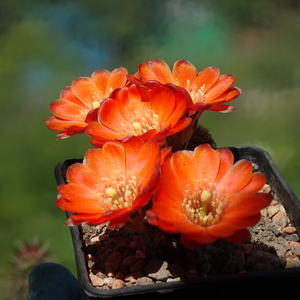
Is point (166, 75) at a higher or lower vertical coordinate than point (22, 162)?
higher

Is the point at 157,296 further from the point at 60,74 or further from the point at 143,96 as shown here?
the point at 60,74

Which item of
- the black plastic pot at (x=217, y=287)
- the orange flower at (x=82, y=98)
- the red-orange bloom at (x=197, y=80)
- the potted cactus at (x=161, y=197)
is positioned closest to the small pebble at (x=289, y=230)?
the potted cactus at (x=161, y=197)

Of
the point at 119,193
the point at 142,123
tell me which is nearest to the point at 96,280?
the point at 119,193

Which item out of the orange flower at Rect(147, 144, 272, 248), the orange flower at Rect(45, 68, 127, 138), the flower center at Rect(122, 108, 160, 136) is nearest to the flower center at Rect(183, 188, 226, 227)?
the orange flower at Rect(147, 144, 272, 248)

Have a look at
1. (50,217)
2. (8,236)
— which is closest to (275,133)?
(50,217)

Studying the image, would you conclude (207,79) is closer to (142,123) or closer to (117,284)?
(142,123)

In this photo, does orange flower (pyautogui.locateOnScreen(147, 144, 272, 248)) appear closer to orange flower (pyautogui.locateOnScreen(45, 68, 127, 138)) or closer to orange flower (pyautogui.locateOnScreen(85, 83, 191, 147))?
orange flower (pyautogui.locateOnScreen(85, 83, 191, 147))

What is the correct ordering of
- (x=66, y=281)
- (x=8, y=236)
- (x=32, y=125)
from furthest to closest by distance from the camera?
(x=32, y=125) → (x=8, y=236) → (x=66, y=281)
